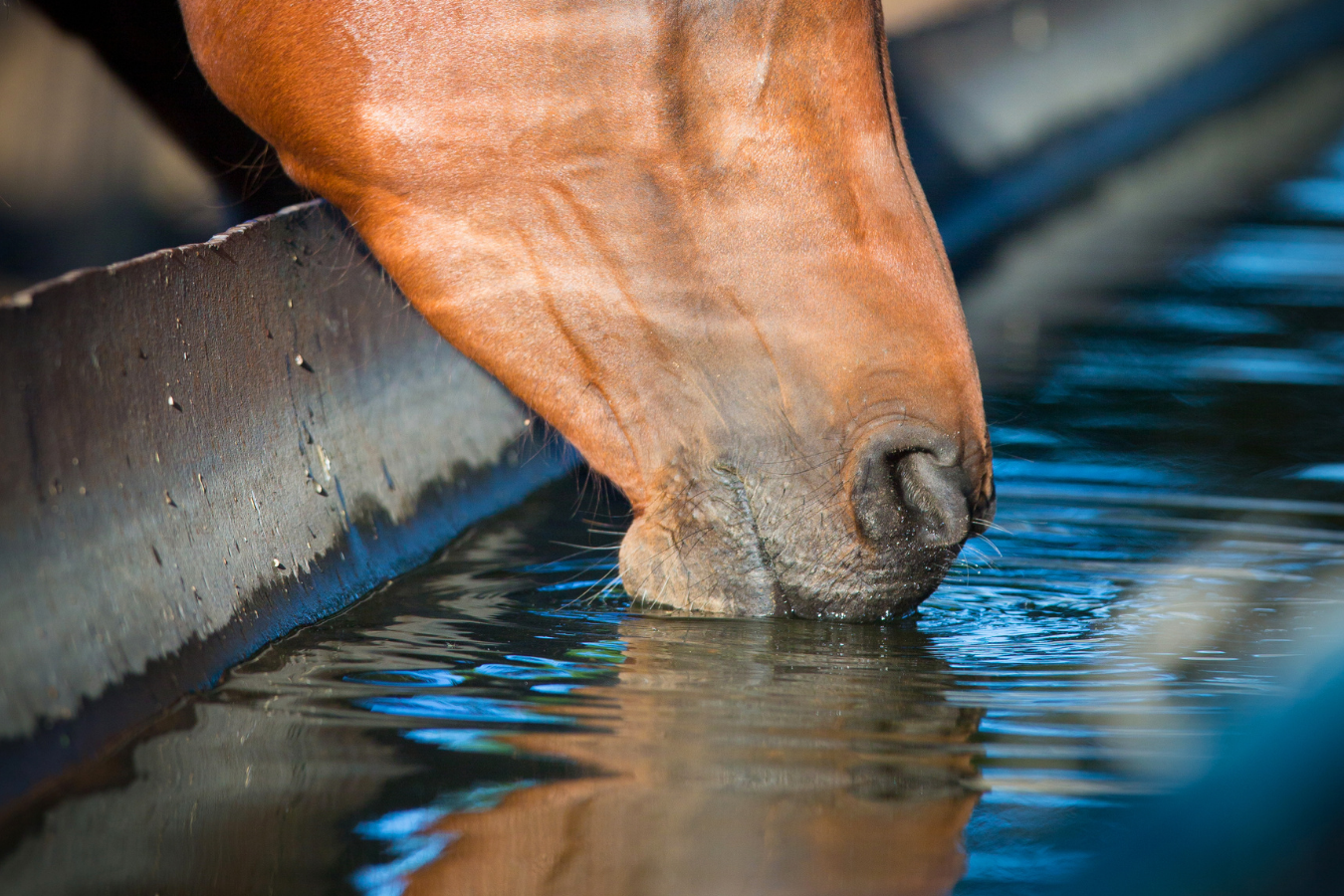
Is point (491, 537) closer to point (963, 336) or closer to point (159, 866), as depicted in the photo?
point (963, 336)

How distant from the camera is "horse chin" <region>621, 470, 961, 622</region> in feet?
7.84

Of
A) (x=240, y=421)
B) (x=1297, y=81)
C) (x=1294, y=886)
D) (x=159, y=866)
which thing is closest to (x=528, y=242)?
(x=240, y=421)

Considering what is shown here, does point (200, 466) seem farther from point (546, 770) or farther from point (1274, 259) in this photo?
point (1274, 259)

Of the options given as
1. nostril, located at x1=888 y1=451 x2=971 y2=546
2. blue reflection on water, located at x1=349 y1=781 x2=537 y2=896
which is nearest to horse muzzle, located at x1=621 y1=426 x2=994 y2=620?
nostril, located at x1=888 y1=451 x2=971 y2=546

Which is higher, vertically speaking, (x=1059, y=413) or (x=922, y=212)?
(x=922, y=212)

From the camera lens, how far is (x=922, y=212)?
2.48 m

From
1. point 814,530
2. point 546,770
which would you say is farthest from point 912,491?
point 546,770

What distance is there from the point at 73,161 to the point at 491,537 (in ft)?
5.00

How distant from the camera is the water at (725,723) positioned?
5.24 feet

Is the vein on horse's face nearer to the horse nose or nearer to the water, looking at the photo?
the horse nose

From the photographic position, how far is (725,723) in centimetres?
201

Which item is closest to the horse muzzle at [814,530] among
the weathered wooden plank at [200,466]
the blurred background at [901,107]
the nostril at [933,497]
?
the nostril at [933,497]

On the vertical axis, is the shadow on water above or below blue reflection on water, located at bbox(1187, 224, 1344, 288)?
below

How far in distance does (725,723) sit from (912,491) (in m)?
0.53
